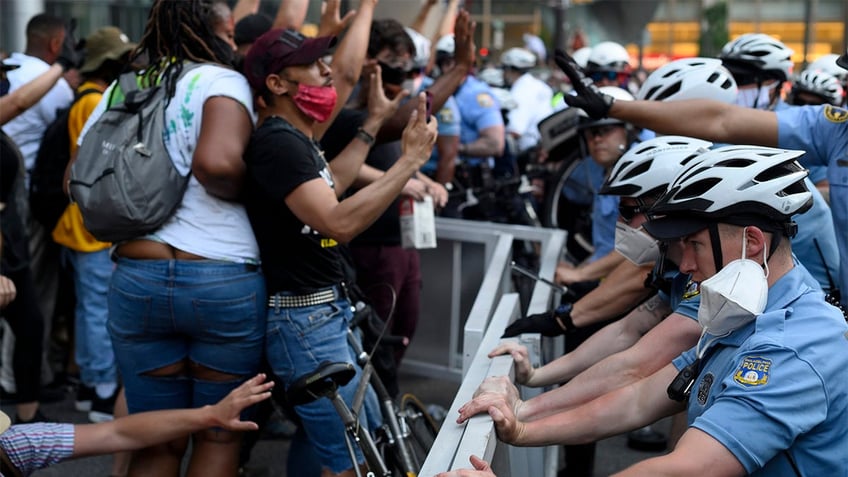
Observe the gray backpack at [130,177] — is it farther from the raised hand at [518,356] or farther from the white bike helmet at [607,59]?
the white bike helmet at [607,59]

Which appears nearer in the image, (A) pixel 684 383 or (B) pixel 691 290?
(A) pixel 684 383

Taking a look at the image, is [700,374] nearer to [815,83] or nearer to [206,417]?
[206,417]

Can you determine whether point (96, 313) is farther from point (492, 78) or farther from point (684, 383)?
point (492, 78)

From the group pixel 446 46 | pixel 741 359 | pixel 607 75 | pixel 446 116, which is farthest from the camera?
pixel 446 46

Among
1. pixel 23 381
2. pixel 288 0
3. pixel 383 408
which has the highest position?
pixel 288 0

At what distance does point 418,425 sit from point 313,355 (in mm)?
1324

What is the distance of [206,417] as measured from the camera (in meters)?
3.45

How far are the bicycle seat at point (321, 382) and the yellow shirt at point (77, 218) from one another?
2.98 meters

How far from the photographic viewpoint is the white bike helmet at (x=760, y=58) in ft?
18.4

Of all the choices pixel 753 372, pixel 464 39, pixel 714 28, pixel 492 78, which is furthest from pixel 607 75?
pixel 714 28

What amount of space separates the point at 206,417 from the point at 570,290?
198cm

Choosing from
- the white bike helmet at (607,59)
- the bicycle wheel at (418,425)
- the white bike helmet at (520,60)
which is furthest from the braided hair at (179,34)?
the white bike helmet at (520,60)

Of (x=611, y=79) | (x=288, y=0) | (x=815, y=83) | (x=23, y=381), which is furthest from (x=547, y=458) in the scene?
(x=611, y=79)

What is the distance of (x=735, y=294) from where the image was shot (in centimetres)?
249
